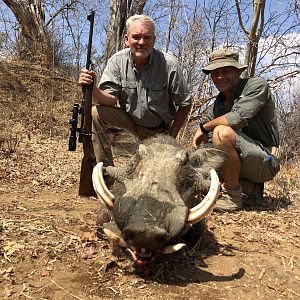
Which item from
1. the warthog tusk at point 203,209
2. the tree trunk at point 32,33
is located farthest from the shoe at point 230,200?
the tree trunk at point 32,33

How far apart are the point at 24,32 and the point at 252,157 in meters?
9.08

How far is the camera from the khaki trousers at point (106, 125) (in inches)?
187

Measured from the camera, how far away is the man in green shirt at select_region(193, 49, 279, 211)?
4277 millimetres

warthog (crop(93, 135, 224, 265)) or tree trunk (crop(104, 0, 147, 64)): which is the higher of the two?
tree trunk (crop(104, 0, 147, 64))

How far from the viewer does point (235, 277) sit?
2844 mm

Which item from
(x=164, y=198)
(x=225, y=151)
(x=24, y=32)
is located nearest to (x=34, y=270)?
(x=164, y=198)

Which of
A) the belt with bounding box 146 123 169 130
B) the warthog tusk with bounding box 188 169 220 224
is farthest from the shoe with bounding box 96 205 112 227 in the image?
the belt with bounding box 146 123 169 130

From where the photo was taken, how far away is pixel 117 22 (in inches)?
374

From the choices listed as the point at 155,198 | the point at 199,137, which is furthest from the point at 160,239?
the point at 199,137

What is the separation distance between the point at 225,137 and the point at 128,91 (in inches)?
51.4

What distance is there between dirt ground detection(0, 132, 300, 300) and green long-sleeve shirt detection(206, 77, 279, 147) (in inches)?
32.3

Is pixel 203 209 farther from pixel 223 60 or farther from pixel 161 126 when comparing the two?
pixel 161 126

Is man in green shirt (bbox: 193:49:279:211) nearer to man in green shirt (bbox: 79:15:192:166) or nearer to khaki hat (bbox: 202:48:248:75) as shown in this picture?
khaki hat (bbox: 202:48:248:75)

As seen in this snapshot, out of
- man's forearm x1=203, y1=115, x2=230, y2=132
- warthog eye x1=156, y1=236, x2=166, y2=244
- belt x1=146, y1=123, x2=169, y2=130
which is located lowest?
warthog eye x1=156, y1=236, x2=166, y2=244
